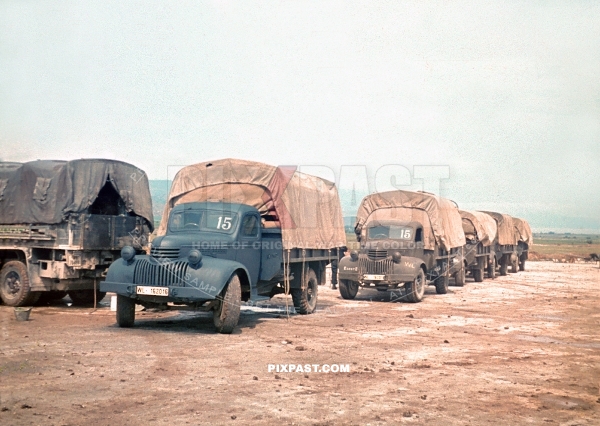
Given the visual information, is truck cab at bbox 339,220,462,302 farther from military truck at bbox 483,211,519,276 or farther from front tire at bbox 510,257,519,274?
front tire at bbox 510,257,519,274

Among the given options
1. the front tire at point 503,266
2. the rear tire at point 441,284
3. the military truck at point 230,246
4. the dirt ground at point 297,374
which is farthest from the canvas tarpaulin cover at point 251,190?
the front tire at point 503,266

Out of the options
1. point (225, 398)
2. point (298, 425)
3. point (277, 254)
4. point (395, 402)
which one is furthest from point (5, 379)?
point (277, 254)

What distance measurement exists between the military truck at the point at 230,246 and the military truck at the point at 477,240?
12153 mm

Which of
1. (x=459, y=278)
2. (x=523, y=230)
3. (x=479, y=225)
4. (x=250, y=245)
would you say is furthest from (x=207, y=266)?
(x=523, y=230)

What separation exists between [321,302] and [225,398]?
439 inches

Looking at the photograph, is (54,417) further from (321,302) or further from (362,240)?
(362,240)

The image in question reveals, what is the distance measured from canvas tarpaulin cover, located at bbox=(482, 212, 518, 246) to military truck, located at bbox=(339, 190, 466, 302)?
9.40m

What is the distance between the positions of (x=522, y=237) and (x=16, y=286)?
29.7 meters

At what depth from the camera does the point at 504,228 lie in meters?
32.5

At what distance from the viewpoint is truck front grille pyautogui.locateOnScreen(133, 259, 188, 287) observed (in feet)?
35.3

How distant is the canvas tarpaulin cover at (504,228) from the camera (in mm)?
31953

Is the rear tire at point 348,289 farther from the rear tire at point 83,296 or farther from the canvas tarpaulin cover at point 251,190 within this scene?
the rear tire at point 83,296

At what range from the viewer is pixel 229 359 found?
28.5 feet

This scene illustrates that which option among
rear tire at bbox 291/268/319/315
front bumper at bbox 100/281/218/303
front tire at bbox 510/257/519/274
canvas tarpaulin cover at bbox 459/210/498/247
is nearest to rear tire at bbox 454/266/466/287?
canvas tarpaulin cover at bbox 459/210/498/247
